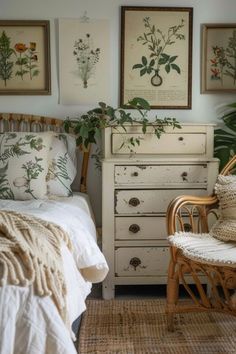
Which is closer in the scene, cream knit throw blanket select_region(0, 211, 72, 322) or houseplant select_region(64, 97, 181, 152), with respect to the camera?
cream knit throw blanket select_region(0, 211, 72, 322)

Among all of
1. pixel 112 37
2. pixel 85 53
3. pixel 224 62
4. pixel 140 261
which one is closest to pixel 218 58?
pixel 224 62

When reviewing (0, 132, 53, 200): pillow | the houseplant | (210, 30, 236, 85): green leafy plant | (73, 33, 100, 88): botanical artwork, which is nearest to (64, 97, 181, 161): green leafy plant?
the houseplant

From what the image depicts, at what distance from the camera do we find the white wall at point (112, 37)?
2.80 meters

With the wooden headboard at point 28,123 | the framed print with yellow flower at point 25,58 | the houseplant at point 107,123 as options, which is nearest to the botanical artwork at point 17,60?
the framed print with yellow flower at point 25,58

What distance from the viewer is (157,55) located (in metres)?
2.84

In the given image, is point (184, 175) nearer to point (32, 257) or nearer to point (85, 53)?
point (85, 53)

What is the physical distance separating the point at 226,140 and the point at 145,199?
69 centimetres

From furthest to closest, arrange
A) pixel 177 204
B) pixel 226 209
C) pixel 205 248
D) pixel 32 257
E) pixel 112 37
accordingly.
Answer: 1. pixel 112 37
2. pixel 226 209
3. pixel 177 204
4. pixel 205 248
5. pixel 32 257

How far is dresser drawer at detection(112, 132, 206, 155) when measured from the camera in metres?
2.50

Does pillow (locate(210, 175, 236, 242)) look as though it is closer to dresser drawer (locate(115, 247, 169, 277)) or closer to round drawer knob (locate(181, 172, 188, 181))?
round drawer knob (locate(181, 172, 188, 181))

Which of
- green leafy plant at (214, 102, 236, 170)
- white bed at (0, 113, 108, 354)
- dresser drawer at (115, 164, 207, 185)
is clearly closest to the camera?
white bed at (0, 113, 108, 354)

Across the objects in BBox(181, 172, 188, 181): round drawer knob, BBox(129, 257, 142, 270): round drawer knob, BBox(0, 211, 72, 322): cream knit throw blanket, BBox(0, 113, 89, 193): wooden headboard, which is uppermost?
BBox(0, 113, 89, 193): wooden headboard

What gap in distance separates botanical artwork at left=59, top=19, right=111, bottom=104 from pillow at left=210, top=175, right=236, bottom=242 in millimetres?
1047

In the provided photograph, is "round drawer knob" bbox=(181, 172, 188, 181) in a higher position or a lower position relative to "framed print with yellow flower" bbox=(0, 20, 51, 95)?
lower
